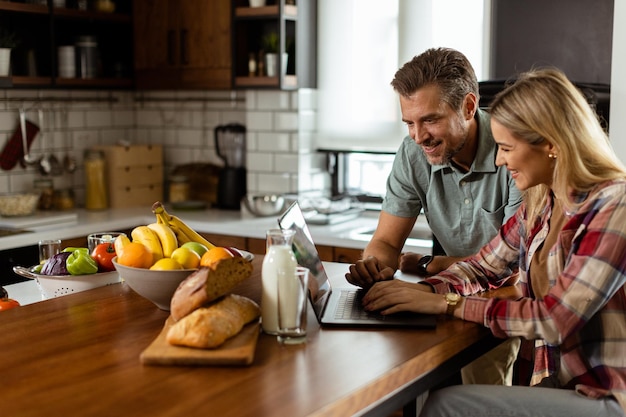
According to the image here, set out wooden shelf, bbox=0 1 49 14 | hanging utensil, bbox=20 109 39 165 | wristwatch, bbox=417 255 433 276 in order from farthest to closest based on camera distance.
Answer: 1. hanging utensil, bbox=20 109 39 165
2. wooden shelf, bbox=0 1 49 14
3. wristwatch, bbox=417 255 433 276

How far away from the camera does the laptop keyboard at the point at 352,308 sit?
2.12m

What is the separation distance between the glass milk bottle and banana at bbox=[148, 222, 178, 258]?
0.39 meters

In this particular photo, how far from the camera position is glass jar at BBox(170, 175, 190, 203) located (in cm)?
524

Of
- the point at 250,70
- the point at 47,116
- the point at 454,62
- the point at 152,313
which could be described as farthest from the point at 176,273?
the point at 47,116

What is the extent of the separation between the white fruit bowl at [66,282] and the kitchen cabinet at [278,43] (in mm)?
2359

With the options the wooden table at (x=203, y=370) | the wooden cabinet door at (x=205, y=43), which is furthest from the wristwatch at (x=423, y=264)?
the wooden cabinet door at (x=205, y=43)

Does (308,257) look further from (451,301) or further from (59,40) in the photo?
(59,40)

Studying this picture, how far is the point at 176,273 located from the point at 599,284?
3.20 feet

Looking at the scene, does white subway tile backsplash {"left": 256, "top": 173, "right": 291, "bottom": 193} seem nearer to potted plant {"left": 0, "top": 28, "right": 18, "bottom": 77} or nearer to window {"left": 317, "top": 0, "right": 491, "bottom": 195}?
window {"left": 317, "top": 0, "right": 491, "bottom": 195}

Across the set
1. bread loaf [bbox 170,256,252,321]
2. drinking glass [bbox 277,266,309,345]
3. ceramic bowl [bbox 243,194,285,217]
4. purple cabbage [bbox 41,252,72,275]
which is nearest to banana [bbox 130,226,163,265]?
bread loaf [bbox 170,256,252,321]

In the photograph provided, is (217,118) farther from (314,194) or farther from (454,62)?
(454,62)

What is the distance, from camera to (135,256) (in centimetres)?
211

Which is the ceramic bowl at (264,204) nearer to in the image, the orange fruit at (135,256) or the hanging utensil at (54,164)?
the hanging utensil at (54,164)

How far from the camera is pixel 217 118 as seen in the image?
532 centimetres
